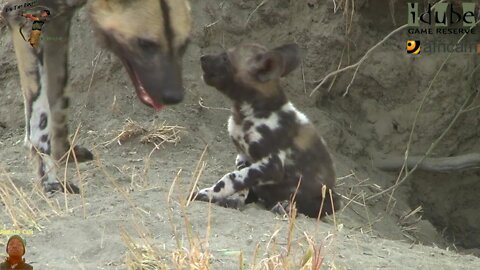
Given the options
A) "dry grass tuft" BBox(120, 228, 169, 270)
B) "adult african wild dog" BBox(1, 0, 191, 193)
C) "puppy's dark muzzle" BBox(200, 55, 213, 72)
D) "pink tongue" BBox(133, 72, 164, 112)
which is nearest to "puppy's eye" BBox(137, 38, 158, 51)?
"adult african wild dog" BBox(1, 0, 191, 193)

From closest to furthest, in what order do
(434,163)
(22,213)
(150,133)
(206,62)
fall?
(22,213), (206,62), (150,133), (434,163)

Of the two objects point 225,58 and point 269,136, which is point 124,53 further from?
point 269,136

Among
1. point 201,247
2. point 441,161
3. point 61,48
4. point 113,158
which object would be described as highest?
point 61,48

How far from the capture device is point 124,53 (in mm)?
4609

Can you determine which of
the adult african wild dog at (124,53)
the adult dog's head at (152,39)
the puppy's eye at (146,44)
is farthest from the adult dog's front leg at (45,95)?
the puppy's eye at (146,44)

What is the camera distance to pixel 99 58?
21.0 ft

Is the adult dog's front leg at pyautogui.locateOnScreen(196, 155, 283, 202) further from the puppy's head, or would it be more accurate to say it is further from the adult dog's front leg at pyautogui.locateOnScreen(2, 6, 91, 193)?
the adult dog's front leg at pyautogui.locateOnScreen(2, 6, 91, 193)

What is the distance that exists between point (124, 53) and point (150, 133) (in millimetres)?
1182

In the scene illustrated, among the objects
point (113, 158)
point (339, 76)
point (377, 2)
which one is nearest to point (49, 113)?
point (113, 158)

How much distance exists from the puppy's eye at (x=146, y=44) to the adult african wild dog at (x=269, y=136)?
1.32 feet

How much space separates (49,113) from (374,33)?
331cm

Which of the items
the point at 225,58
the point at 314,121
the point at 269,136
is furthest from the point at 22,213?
the point at 314,121

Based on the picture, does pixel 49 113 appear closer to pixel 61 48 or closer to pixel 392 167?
pixel 61 48

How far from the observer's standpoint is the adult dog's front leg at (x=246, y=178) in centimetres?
446
